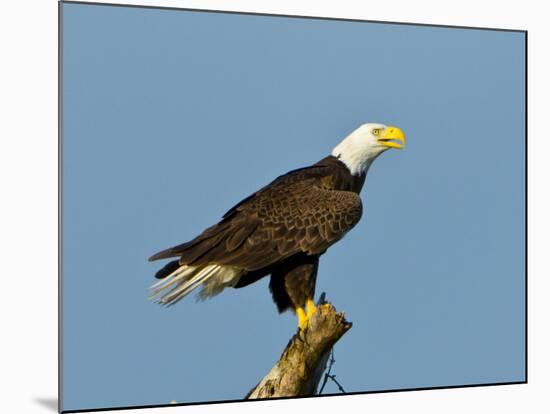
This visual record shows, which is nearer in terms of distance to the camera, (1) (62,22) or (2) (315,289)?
(1) (62,22)

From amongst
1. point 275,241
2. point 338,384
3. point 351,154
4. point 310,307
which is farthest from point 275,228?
point 338,384

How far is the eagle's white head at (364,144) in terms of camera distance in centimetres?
745

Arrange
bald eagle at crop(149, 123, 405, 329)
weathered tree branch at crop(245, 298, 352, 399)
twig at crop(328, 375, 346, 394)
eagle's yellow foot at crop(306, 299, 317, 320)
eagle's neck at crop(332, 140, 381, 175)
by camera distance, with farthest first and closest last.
Answer: 1. eagle's neck at crop(332, 140, 381, 175)
2. twig at crop(328, 375, 346, 394)
3. eagle's yellow foot at crop(306, 299, 317, 320)
4. bald eagle at crop(149, 123, 405, 329)
5. weathered tree branch at crop(245, 298, 352, 399)

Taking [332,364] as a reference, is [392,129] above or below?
above

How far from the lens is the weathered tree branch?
671 centimetres

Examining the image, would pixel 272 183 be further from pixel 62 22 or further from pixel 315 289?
pixel 62 22

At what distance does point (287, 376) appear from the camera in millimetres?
7012

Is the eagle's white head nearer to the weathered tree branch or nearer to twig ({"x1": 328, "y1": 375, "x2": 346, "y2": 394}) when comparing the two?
the weathered tree branch

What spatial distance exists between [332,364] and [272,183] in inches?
47.9

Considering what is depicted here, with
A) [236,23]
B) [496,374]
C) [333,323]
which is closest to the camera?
[333,323]

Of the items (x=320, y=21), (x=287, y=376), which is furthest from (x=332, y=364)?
(x=320, y=21)

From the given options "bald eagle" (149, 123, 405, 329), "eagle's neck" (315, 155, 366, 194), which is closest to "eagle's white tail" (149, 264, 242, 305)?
"bald eagle" (149, 123, 405, 329)

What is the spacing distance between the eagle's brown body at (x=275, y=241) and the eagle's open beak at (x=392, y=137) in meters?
0.48

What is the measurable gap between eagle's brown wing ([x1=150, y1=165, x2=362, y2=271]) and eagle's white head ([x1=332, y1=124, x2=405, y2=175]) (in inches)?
13.1
